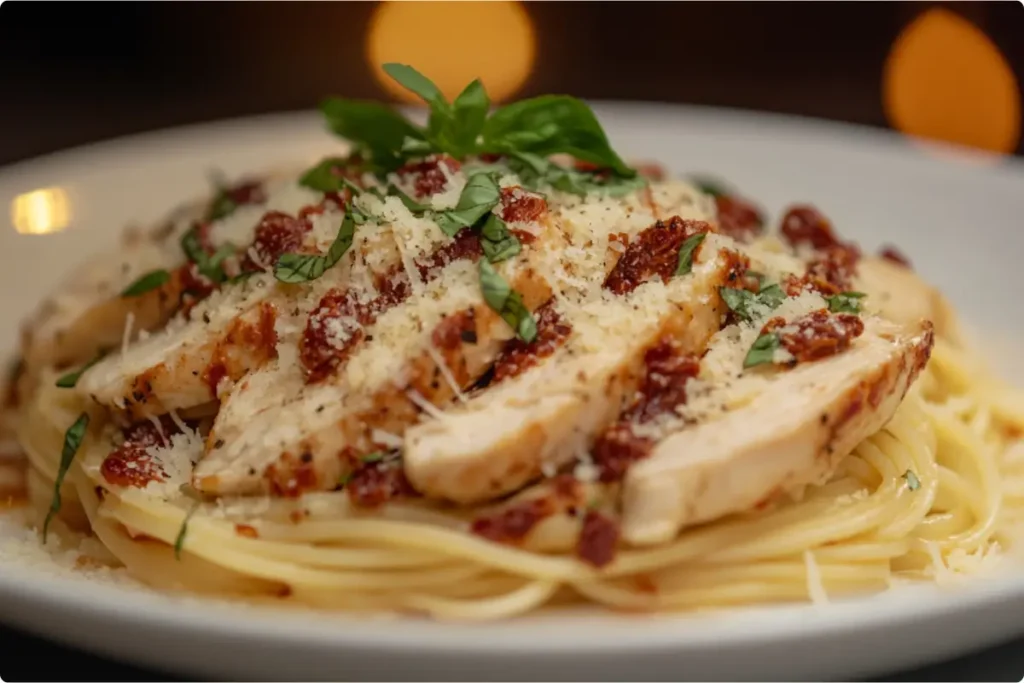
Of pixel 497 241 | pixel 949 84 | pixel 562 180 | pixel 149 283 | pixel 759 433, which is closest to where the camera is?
pixel 759 433

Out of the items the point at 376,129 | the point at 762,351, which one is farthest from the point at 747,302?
the point at 376,129

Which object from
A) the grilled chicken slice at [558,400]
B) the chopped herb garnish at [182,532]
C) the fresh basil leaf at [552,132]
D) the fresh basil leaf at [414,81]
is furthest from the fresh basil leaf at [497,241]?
the chopped herb garnish at [182,532]

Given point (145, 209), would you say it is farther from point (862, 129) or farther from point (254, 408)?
point (862, 129)

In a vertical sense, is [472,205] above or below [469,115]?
below

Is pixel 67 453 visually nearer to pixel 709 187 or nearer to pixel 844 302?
pixel 844 302

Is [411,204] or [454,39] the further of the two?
[454,39]

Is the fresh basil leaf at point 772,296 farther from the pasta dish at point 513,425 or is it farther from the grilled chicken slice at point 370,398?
the grilled chicken slice at point 370,398

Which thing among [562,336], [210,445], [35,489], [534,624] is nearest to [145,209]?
[35,489]

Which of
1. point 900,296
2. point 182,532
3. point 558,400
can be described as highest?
point 558,400
